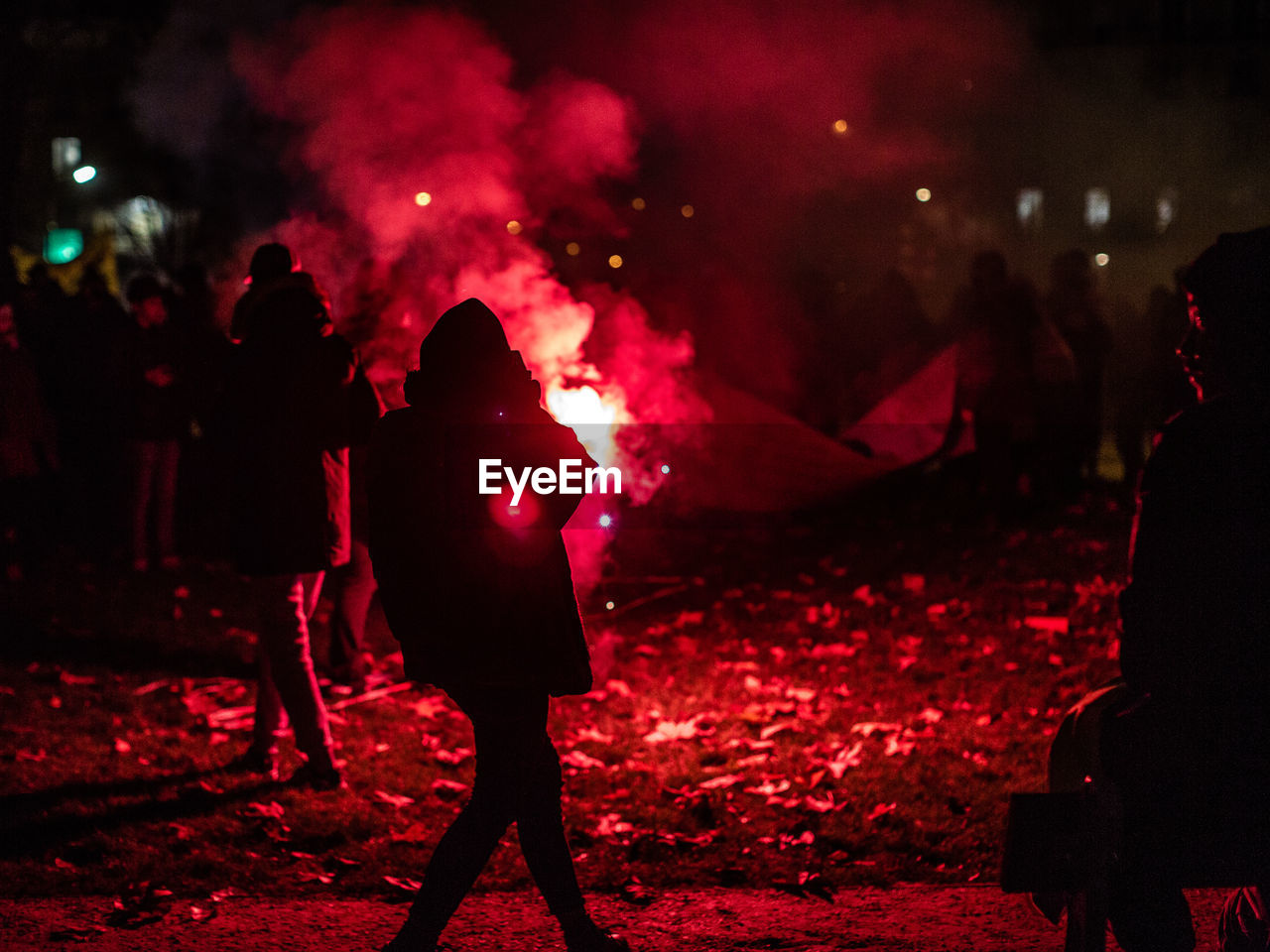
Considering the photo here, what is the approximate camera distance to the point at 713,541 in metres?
11.2

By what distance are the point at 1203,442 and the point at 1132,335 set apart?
41.8 ft

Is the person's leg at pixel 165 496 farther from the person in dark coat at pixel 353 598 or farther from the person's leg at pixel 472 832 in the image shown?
the person's leg at pixel 472 832

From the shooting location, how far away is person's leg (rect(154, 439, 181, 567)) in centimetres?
1025

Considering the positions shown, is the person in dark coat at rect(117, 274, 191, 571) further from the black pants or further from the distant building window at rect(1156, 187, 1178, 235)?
the distant building window at rect(1156, 187, 1178, 235)

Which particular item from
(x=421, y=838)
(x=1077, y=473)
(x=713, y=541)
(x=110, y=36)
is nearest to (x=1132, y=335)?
(x=1077, y=473)

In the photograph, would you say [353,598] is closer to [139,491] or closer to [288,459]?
[288,459]

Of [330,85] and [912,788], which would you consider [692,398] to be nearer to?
[330,85]

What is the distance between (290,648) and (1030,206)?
110 feet

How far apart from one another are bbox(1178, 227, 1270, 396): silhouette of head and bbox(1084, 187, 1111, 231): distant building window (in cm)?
3325

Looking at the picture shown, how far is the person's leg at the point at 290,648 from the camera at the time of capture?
217 inches

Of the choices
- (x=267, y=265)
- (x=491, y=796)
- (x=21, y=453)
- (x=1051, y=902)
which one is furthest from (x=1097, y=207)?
(x=491, y=796)

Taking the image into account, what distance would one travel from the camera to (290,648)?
5.50 m

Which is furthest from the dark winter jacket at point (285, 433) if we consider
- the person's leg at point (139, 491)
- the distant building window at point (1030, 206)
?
the distant building window at point (1030, 206)

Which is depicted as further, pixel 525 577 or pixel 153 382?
pixel 153 382
